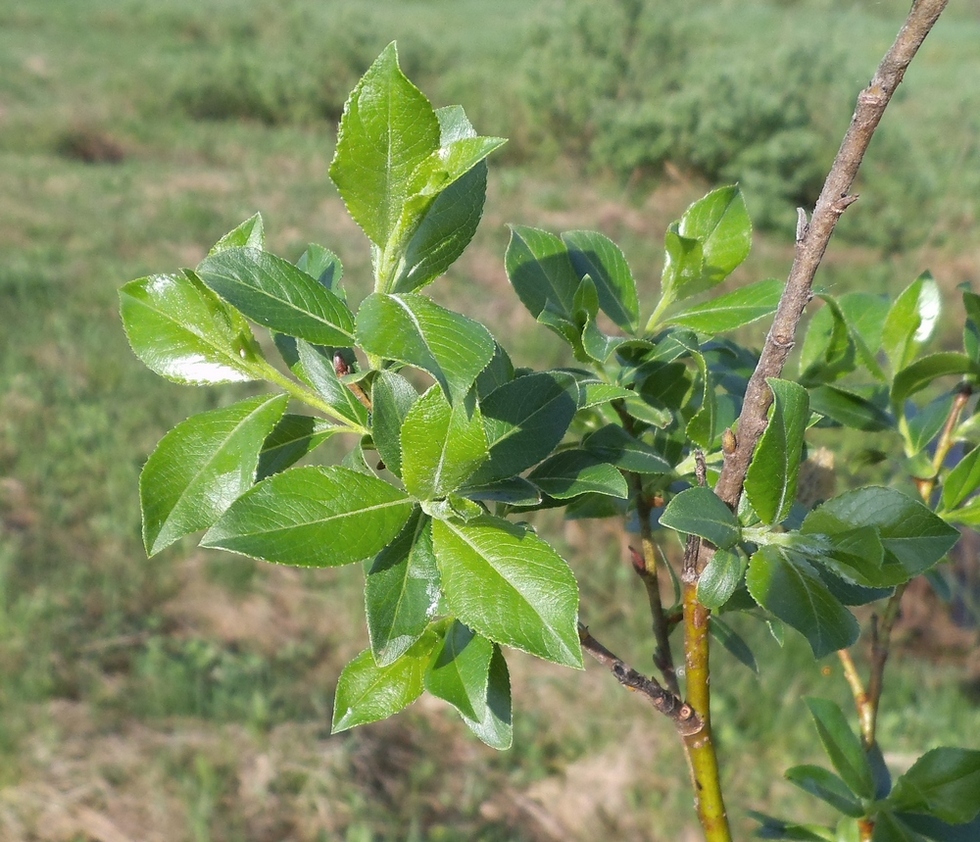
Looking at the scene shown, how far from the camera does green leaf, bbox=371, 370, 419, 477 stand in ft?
1.21

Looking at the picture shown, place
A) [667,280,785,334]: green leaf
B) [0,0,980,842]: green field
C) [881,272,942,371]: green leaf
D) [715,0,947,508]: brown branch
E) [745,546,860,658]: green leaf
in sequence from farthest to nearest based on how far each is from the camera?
[0,0,980,842]: green field < [881,272,942,371]: green leaf < [667,280,785,334]: green leaf < [745,546,860,658]: green leaf < [715,0,947,508]: brown branch

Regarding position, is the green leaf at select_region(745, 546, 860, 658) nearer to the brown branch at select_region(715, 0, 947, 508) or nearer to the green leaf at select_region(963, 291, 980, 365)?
the brown branch at select_region(715, 0, 947, 508)

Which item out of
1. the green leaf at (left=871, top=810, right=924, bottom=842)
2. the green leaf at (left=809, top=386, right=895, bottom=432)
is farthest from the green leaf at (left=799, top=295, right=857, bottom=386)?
the green leaf at (left=871, top=810, right=924, bottom=842)

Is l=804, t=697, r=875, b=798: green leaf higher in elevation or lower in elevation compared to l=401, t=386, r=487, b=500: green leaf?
lower

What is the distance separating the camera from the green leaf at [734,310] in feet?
1.57

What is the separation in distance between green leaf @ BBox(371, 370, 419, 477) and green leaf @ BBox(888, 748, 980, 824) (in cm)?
36

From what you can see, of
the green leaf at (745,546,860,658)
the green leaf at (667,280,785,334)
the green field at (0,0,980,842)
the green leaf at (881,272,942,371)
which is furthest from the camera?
the green field at (0,0,980,842)

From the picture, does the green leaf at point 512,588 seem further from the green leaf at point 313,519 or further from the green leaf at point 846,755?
the green leaf at point 846,755

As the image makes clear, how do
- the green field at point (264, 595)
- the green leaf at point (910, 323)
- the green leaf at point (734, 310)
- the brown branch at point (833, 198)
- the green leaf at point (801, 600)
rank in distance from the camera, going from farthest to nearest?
the green field at point (264, 595), the green leaf at point (910, 323), the green leaf at point (734, 310), the green leaf at point (801, 600), the brown branch at point (833, 198)

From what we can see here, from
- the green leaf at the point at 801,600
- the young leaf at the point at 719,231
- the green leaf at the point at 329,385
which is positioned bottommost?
the green leaf at the point at 801,600

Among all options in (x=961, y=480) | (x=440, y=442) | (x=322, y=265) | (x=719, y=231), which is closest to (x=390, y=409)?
(x=440, y=442)

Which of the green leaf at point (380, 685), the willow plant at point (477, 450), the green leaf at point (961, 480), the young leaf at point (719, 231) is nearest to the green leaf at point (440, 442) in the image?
Result: the willow plant at point (477, 450)

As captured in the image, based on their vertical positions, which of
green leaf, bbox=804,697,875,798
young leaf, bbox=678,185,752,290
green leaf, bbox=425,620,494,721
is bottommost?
green leaf, bbox=804,697,875,798

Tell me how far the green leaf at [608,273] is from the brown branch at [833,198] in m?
0.17
